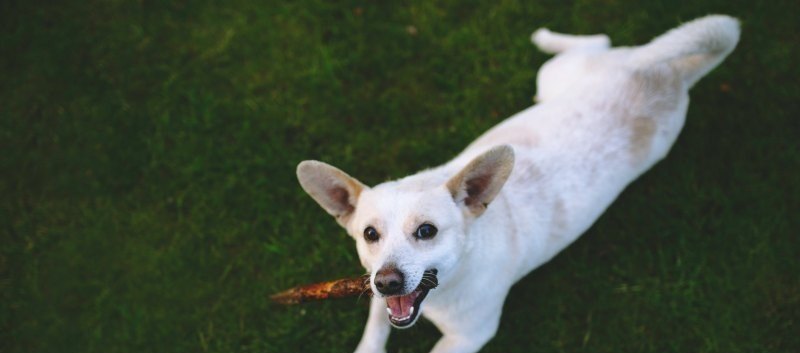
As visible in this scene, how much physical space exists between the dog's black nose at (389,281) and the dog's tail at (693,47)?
87.5 inches

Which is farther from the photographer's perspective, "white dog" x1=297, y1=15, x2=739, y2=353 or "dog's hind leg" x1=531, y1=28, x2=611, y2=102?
"dog's hind leg" x1=531, y1=28, x2=611, y2=102

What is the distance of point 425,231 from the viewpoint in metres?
2.87

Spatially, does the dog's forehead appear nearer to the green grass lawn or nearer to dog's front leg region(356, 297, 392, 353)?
dog's front leg region(356, 297, 392, 353)

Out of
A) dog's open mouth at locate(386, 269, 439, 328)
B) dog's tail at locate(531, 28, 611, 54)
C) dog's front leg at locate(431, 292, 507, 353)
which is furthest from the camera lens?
dog's tail at locate(531, 28, 611, 54)

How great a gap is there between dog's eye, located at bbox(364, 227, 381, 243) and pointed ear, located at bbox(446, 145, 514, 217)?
43 centimetres

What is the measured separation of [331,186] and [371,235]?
0.37 m

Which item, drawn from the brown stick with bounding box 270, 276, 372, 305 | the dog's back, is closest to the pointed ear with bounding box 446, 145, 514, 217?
the dog's back

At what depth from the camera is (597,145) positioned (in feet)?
11.6

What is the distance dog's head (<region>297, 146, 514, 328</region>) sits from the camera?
2793 mm

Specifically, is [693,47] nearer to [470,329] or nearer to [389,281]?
[470,329]

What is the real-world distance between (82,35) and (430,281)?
418 cm

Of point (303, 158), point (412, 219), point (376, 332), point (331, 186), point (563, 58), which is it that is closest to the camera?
point (412, 219)

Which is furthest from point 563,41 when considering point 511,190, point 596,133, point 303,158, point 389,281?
point 389,281

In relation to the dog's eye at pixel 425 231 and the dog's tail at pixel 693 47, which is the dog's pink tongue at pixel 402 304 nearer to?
the dog's eye at pixel 425 231
